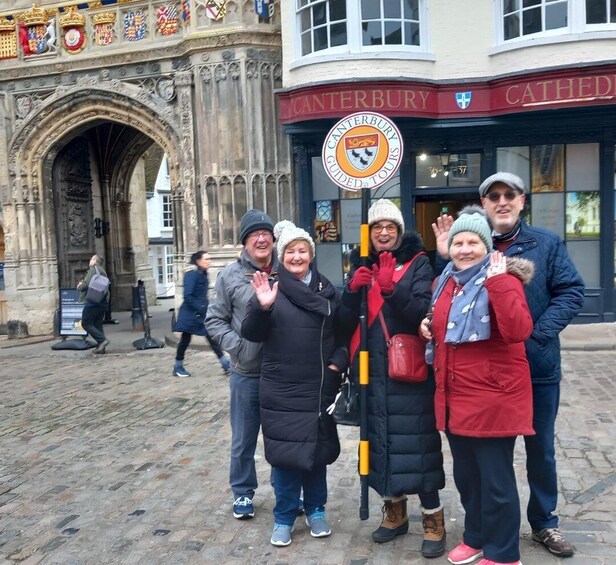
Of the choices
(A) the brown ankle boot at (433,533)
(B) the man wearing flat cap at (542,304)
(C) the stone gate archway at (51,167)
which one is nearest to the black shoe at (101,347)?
(C) the stone gate archway at (51,167)

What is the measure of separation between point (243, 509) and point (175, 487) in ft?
2.85

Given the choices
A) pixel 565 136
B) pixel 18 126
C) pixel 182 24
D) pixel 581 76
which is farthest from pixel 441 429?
pixel 18 126

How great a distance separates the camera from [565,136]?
11664 millimetres

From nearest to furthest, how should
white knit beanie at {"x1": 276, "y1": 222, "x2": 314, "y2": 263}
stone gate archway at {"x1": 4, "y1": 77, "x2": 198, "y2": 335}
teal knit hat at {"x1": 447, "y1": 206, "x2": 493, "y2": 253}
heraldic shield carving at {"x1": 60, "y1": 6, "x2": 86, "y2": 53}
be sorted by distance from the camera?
1. teal knit hat at {"x1": 447, "y1": 206, "x2": 493, "y2": 253}
2. white knit beanie at {"x1": 276, "y1": 222, "x2": 314, "y2": 263}
3. stone gate archway at {"x1": 4, "y1": 77, "x2": 198, "y2": 335}
4. heraldic shield carving at {"x1": 60, "y1": 6, "x2": 86, "y2": 53}

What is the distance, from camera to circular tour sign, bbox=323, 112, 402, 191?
417 centimetres

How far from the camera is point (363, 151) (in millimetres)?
4242

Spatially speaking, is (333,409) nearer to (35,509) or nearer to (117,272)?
(35,509)

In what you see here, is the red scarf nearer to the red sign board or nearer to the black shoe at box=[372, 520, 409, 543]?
→ the black shoe at box=[372, 520, 409, 543]

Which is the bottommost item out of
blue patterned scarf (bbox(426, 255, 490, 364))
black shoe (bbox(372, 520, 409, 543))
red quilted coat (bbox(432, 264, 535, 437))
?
black shoe (bbox(372, 520, 409, 543))

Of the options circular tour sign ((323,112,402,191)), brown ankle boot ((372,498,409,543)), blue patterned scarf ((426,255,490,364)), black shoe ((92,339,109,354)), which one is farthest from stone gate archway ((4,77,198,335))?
blue patterned scarf ((426,255,490,364))

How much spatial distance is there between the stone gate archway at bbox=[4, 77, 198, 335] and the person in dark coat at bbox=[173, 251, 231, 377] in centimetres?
348

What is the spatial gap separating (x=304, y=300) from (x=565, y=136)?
946 cm

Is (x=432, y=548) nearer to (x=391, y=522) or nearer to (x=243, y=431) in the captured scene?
(x=391, y=522)

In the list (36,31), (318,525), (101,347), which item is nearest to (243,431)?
(318,525)
